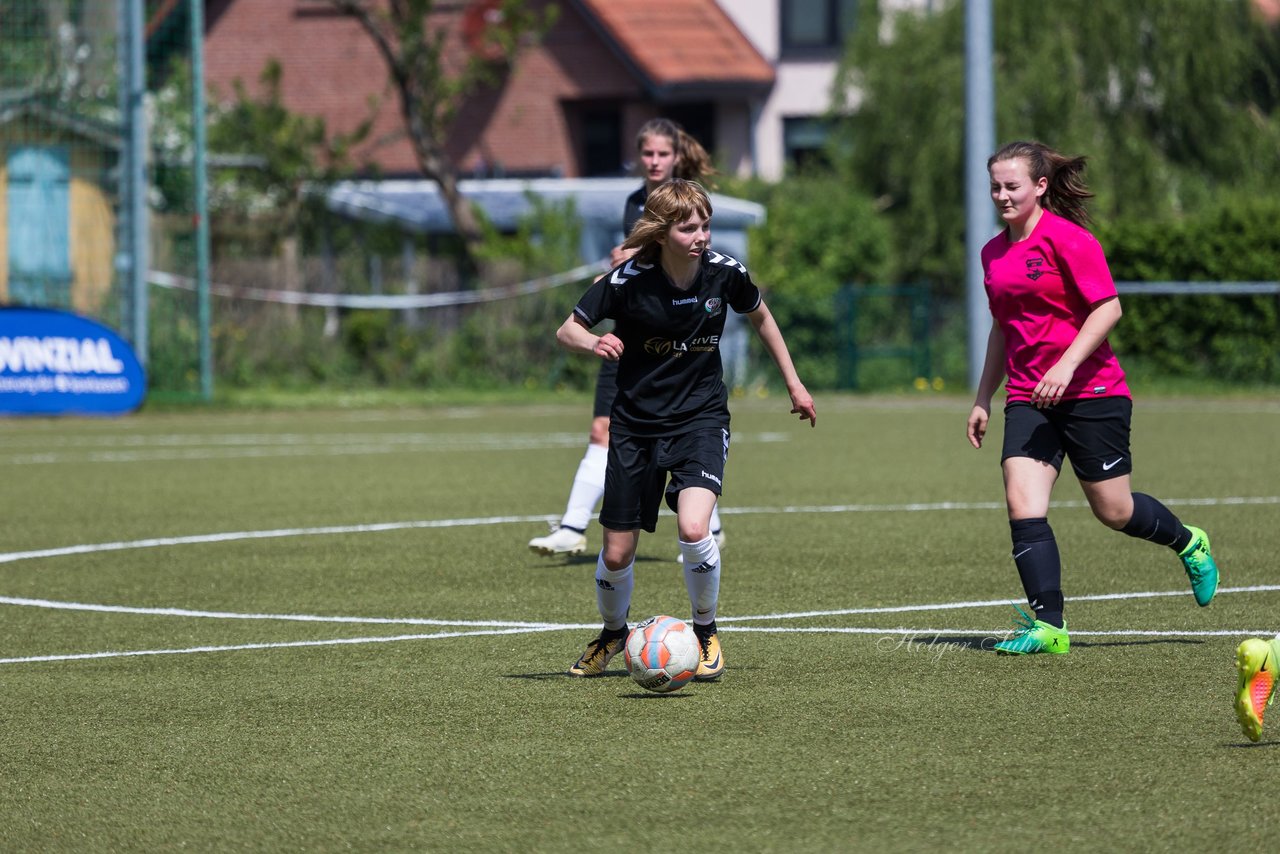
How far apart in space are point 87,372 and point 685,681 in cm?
1620

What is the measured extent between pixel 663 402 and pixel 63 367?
51.2 feet

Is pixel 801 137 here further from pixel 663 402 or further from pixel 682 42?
pixel 663 402

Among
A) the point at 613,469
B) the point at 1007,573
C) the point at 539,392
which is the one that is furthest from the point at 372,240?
the point at 613,469

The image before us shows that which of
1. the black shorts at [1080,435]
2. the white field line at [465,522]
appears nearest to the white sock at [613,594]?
the black shorts at [1080,435]

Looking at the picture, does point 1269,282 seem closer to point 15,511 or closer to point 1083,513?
point 1083,513

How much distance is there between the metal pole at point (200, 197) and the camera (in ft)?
73.4

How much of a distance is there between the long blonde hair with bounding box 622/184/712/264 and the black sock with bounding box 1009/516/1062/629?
1.72m

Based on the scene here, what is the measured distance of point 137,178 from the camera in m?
22.6

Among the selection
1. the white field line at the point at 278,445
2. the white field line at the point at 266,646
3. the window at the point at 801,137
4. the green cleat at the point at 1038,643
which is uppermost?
the window at the point at 801,137

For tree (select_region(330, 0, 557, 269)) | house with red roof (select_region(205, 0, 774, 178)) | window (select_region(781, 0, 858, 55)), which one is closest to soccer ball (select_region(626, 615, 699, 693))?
tree (select_region(330, 0, 557, 269))

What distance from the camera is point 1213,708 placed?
6.08 meters

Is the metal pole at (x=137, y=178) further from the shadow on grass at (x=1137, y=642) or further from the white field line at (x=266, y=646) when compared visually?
the shadow on grass at (x=1137, y=642)

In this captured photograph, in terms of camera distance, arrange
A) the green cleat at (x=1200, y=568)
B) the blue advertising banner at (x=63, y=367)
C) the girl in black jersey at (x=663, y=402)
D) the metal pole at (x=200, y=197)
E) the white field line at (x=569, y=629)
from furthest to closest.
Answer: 1. the metal pole at (x=200, y=197)
2. the blue advertising banner at (x=63, y=367)
3. the green cleat at (x=1200, y=568)
4. the white field line at (x=569, y=629)
5. the girl in black jersey at (x=663, y=402)

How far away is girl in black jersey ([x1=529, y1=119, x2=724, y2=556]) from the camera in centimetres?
954
